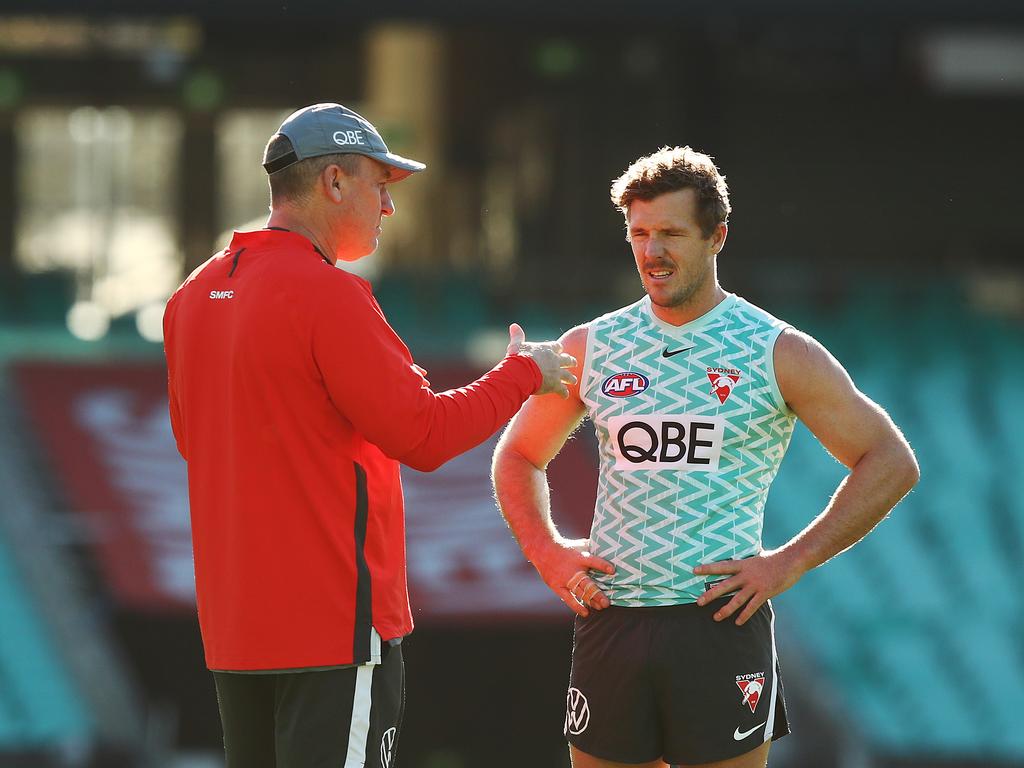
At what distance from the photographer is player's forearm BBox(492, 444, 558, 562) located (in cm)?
390

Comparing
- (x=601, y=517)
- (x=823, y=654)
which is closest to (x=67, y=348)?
(x=823, y=654)

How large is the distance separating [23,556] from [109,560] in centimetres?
58

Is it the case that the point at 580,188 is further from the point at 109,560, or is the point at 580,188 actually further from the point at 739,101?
the point at 109,560

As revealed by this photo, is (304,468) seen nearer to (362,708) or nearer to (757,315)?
(362,708)

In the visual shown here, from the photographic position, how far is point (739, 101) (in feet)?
46.5

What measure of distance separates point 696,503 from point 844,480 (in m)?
0.33

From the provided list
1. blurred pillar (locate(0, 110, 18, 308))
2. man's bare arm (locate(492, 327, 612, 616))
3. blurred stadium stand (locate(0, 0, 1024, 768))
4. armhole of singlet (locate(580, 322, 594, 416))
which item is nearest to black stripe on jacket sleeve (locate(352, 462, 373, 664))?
man's bare arm (locate(492, 327, 612, 616))

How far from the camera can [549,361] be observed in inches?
143

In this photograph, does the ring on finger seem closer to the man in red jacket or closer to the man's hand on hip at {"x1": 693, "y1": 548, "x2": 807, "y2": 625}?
the man's hand on hip at {"x1": 693, "y1": 548, "x2": 807, "y2": 625}

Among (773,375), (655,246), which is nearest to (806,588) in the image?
(773,375)

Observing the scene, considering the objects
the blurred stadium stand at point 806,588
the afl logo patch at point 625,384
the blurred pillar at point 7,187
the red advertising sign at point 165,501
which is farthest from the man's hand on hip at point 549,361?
the blurred pillar at point 7,187

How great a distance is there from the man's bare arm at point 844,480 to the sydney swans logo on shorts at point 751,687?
13cm

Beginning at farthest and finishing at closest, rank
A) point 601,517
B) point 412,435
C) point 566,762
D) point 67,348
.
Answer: point 566,762 < point 67,348 < point 601,517 < point 412,435

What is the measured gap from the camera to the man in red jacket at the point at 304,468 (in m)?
3.31
